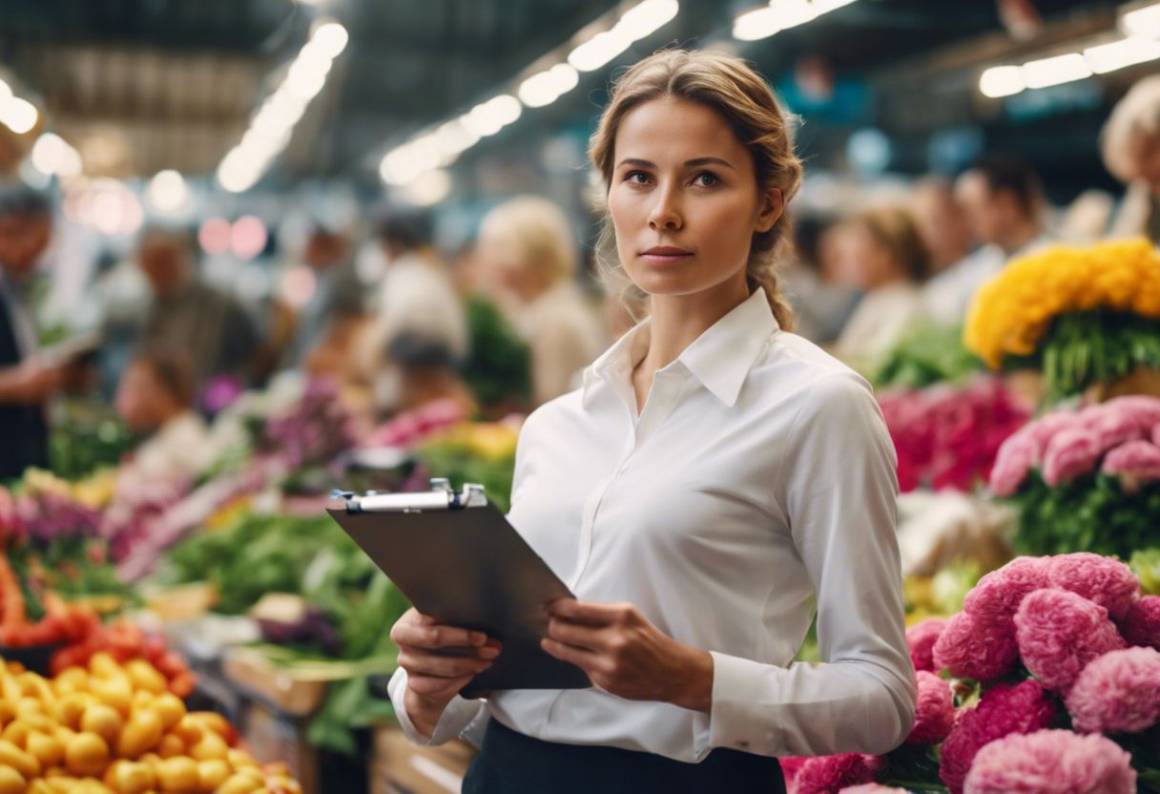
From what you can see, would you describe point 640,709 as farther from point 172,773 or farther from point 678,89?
point 172,773

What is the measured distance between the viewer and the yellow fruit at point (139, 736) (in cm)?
245

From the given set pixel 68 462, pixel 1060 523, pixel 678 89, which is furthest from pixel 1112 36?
pixel 678 89

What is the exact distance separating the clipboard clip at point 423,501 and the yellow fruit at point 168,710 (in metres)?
1.26

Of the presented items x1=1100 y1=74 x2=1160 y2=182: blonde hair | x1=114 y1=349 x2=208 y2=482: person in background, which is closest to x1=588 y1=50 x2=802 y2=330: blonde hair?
x1=1100 y1=74 x2=1160 y2=182: blonde hair

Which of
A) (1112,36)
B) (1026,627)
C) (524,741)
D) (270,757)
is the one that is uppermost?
(1112,36)

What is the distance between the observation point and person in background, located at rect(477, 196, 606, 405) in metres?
6.07

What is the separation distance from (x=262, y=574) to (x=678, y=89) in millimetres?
3055

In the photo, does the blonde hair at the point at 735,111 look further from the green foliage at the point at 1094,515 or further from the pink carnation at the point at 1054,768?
the green foliage at the point at 1094,515

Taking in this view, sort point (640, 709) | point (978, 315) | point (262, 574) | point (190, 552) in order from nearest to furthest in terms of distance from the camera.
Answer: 1. point (640, 709)
2. point (978, 315)
3. point (262, 574)
4. point (190, 552)

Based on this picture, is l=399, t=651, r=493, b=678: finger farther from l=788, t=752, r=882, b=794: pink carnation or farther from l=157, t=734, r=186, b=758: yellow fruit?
l=157, t=734, r=186, b=758: yellow fruit

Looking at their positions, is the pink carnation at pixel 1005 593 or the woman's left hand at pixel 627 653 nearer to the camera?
the woman's left hand at pixel 627 653

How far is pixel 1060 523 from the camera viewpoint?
2652mm

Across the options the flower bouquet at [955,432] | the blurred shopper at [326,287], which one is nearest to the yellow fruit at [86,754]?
the flower bouquet at [955,432]

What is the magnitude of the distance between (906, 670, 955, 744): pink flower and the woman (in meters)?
0.24
